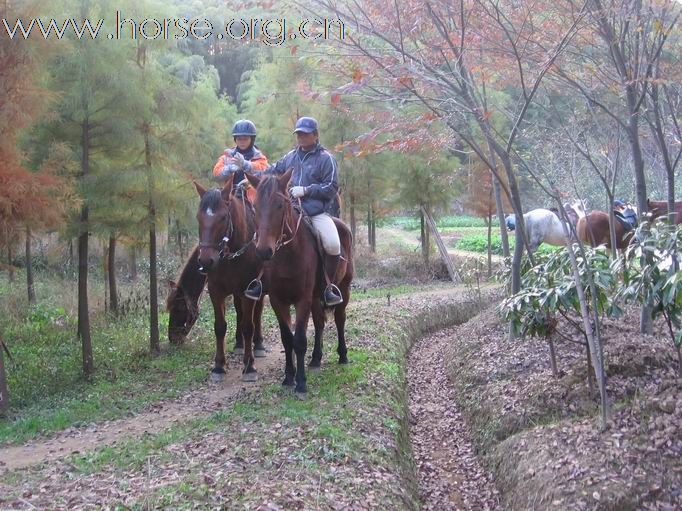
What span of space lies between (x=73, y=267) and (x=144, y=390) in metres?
12.0

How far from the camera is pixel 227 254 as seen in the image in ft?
25.5

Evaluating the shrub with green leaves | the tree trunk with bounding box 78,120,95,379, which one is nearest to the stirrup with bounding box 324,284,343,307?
the shrub with green leaves

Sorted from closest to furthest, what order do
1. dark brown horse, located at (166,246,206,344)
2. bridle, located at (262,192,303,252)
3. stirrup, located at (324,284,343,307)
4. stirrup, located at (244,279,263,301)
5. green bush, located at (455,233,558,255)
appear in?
bridle, located at (262,192,303,252)
stirrup, located at (244,279,263,301)
stirrup, located at (324,284,343,307)
dark brown horse, located at (166,246,206,344)
green bush, located at (455,233,558,255)

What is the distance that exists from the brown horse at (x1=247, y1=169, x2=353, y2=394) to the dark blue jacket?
412 millimetres

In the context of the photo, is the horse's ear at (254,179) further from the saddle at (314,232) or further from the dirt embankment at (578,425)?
the dirt embankment at (578,425)

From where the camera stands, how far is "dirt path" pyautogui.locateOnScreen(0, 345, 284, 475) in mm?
5902

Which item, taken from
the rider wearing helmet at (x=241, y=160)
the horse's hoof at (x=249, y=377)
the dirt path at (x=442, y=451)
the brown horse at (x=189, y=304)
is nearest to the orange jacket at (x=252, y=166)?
the rider wearing helmet at (x=241, y=160)

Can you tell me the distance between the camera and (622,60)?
23.0 feet

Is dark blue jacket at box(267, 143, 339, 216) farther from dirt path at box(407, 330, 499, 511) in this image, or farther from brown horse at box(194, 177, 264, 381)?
dirt path at box(407, 330, 499, 511)

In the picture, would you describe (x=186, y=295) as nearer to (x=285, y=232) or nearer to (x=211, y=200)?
(x=211, y=200)

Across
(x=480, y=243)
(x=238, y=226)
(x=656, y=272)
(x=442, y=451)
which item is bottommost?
(x=442, y=451)

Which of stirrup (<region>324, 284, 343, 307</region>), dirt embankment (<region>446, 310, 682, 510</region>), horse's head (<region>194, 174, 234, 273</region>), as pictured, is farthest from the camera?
stirrup (<region>324, 284, 343, 307</region>)

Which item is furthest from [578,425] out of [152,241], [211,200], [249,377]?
[152,241]

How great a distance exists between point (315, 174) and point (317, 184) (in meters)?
0.20
